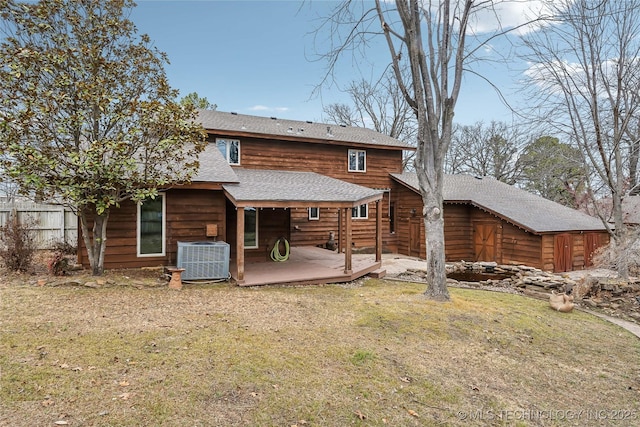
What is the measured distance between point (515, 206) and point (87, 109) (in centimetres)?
1654

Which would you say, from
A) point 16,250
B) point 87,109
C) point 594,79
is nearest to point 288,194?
point 87,109

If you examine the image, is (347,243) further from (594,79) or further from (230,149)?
(594,79)

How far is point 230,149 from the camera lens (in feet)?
47.3

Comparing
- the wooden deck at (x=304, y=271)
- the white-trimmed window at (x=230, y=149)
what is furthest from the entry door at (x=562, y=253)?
the white-trimmed window at (x=230, y=149)

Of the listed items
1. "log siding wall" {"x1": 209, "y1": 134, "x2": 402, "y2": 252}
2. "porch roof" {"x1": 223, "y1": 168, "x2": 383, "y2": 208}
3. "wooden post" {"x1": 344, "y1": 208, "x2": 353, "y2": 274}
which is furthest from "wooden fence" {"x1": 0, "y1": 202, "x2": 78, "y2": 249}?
"wooden post" {"x1": 344, "y1": 208, "x2": 353, "y2": 274}

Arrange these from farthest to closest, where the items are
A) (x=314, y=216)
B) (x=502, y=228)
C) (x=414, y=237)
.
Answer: (x=414, y=237)
(x=314, y=216)
(x=502, y=228)

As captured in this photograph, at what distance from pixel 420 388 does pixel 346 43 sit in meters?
6.60

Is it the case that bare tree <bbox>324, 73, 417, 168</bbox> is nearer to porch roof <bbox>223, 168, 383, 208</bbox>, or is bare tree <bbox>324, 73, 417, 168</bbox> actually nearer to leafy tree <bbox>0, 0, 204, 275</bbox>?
porch roof <bbox>223, 168, 383, 208</bbox>

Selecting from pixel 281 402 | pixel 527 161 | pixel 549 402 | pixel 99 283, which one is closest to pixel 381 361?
pixel 281 402

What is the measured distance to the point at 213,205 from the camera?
9.63 m

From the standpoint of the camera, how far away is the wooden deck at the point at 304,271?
28.0ft

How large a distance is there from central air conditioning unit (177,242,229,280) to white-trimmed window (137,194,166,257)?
4.14 feet

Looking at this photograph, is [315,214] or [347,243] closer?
[347,243]

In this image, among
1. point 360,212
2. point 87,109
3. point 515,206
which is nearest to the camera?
point 87,109
